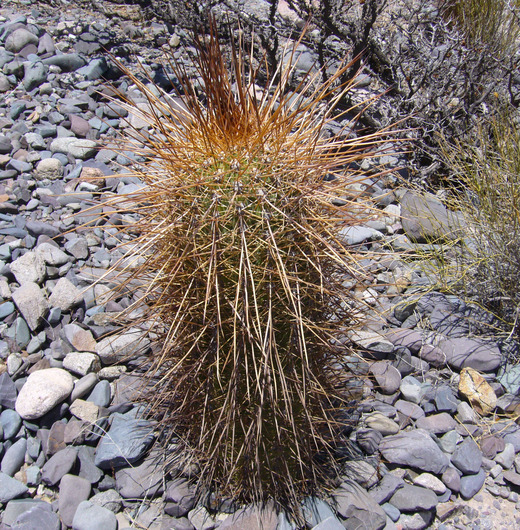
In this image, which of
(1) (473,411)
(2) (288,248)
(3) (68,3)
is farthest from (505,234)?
(3) (68,3)

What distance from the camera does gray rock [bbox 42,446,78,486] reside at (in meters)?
2.09

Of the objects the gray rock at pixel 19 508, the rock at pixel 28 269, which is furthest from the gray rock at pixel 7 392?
the rock at pixel 28 269

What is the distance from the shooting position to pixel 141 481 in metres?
2.11

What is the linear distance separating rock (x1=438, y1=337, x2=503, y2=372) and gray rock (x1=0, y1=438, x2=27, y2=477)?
6.73ft

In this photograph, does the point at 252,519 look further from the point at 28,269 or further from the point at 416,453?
the point at 28,269

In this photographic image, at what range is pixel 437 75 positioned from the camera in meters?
4.27

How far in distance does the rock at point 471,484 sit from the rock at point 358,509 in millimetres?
416

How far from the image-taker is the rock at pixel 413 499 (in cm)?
205

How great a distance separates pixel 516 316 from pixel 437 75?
2.46m

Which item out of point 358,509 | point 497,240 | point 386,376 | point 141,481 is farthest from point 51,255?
point 497,240

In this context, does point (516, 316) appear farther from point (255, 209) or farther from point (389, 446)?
point (255, 209)

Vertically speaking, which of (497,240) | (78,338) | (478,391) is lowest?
(78,338)

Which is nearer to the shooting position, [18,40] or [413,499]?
[413,499]

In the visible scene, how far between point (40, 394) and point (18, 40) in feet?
10.4
